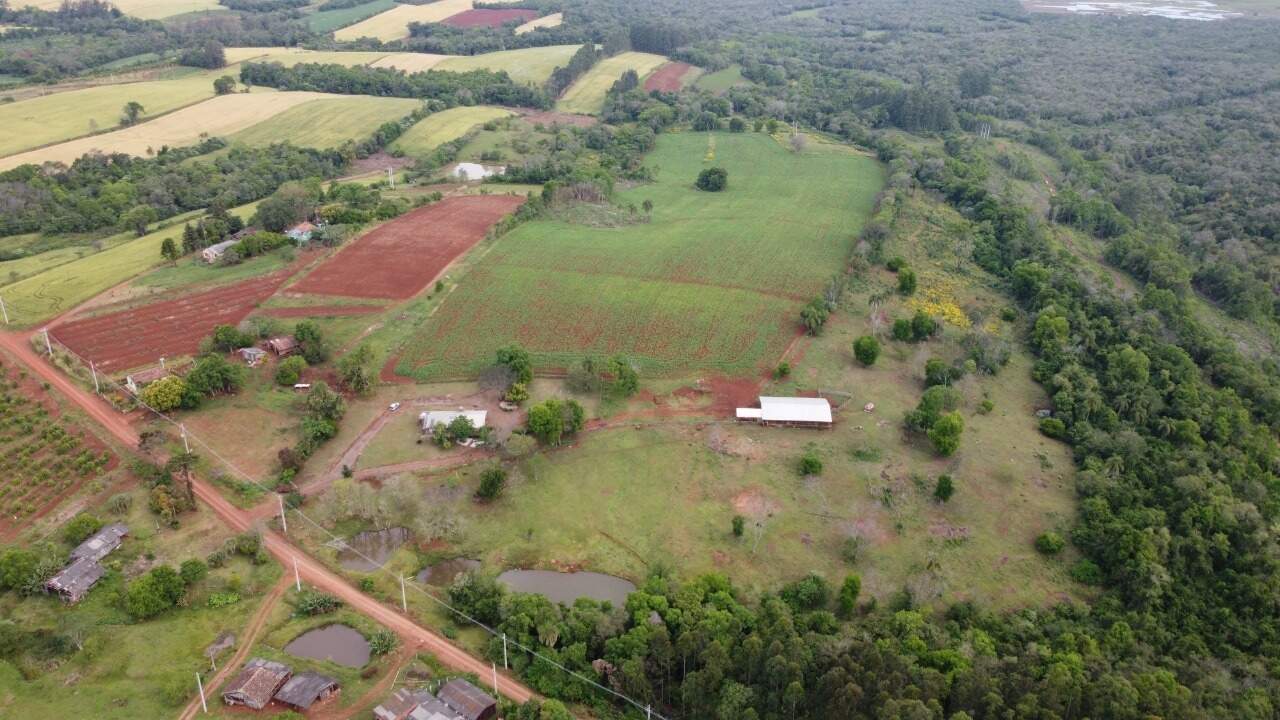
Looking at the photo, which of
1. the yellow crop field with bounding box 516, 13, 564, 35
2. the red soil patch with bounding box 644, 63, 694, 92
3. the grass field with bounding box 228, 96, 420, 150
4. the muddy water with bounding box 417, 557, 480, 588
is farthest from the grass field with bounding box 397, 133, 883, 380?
the yellow crop field with bounding box 516, 13, 564, 35

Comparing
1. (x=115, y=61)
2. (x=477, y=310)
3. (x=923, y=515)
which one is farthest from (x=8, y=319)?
(x=115, y=61)

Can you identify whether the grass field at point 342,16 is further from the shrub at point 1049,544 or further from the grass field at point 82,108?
the shrub at point 1049,544

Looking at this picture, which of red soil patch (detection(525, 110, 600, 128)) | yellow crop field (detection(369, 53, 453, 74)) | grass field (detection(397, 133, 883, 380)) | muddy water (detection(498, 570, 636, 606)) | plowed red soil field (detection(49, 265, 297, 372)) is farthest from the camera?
yellow crop field (detection(369, 53, 453, 74))

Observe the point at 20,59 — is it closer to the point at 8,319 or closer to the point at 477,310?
the point at 8,319

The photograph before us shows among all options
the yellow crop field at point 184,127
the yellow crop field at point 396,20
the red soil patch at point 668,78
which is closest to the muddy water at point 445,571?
the yellow crop field at point 184,127

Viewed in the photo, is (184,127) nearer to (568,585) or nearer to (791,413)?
(791,413)

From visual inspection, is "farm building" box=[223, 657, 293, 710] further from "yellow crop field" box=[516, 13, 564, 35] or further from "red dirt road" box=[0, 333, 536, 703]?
"yellow crop field" box=[516, 13, 564, 35]

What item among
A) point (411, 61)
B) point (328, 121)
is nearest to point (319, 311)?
point (328, 121)
